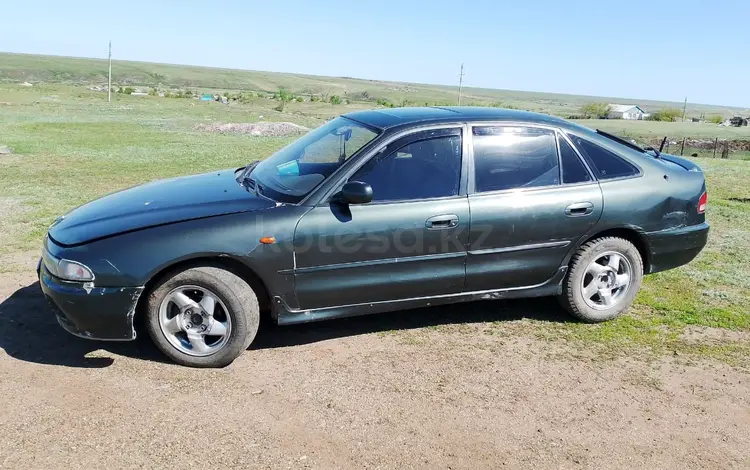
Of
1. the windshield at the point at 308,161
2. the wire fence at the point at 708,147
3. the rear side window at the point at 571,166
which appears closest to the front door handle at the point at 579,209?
the rear side window at the point at 571,166

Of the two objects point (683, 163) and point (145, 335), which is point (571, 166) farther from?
point (145, 335)

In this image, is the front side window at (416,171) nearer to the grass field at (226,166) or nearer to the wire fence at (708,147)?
the grass field at (226,166)

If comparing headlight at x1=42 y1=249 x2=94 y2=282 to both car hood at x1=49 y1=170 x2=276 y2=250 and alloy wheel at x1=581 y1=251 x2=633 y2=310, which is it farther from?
alloy wheel at x1=581 y1=251 x2=633 y2=310

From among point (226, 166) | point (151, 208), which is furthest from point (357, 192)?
point (226, 166)

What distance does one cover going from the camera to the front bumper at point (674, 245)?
508 cm

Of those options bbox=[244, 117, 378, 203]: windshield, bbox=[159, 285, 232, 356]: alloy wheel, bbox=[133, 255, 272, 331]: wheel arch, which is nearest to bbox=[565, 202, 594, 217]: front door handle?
Answer: bbox=[244, 117, 378, 203]: windshield

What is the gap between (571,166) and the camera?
487 centimetres

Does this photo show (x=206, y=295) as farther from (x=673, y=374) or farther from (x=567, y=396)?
(x=673, y=374)

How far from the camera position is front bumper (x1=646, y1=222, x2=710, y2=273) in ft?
16.7

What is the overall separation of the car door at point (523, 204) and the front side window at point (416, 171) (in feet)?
0.56

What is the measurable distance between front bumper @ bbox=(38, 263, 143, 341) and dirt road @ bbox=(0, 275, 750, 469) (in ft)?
0.99

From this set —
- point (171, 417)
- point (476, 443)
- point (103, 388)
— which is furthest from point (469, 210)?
point (103, 388)

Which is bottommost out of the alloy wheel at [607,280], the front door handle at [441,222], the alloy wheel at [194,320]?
the alloy wheel at [194,320]

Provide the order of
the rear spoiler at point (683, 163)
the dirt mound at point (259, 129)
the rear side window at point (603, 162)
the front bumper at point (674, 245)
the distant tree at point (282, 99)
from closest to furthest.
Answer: the rear side window at point (603, 162) → the front bumper at point (674, 245) → the rear spoiler at point (683, 163) → the dirt mound at point (259, 129) → the distant tree at point (282, 99)
